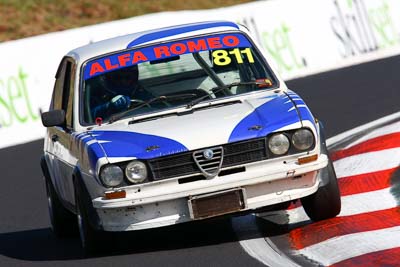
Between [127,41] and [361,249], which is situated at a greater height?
[127,41]

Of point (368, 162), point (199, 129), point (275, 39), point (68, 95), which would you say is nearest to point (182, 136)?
point (199, 129)

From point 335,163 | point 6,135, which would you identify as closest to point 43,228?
point 335,163

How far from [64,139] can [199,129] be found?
5.33 ft

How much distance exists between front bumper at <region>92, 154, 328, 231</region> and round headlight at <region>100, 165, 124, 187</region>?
0.27 ft

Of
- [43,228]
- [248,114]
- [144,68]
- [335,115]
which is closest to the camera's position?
[248,114]

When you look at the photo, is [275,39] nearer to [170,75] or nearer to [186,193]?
[170,75]

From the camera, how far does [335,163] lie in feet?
38.5

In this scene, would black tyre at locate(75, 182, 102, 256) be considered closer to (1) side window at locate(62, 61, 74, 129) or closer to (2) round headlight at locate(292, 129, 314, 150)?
(1) side window at locate(62, 61, 74, 129)

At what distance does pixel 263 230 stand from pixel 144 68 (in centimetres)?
156

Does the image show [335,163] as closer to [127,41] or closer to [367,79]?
[127,41]

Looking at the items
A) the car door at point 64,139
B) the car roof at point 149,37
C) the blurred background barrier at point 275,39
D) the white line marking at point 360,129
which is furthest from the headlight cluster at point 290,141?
the blurred background barrier at point 275,39

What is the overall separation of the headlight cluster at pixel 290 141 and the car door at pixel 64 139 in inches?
61.1

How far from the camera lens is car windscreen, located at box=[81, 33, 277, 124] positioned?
9.50 m

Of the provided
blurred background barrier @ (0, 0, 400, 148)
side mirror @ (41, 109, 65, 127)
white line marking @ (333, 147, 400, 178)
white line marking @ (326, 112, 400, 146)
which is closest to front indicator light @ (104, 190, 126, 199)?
side mirror @ (41, 109, 65, 127)
